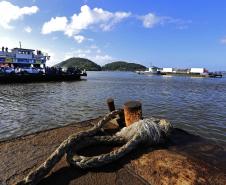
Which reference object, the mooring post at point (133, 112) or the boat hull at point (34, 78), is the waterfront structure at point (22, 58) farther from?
the mooring post at point (133, 112)

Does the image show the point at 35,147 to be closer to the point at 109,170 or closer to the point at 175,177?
the point at 109,170

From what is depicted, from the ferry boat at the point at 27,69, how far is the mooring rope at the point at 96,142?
41.6 m

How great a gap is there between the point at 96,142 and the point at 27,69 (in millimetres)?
47058

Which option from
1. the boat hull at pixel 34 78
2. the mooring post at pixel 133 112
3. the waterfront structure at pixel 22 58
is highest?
the waterfront structure at pixel 22 58

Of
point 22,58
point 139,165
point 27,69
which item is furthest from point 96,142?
point 22,58

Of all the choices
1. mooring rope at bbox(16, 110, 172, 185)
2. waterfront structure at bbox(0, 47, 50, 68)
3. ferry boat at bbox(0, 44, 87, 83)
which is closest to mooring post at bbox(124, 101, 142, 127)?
mooring rope at bbox(16, 110, 172, 185)

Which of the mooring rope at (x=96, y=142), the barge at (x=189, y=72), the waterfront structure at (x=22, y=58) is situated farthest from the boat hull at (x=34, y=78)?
the barge at (x=189, y=72)

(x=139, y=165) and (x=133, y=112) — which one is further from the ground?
(x=133, y=112)

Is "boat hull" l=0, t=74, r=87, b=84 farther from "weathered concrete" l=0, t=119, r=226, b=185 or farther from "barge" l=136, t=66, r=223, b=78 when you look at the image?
"barge" l=136, t=66, r=223, b=78

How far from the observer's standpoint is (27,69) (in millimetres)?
46875

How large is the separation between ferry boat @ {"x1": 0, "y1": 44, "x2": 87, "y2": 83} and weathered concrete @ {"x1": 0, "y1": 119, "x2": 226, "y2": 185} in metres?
41.0

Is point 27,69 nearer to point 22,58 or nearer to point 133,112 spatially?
point 22,58

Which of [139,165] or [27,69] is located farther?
[27,69]

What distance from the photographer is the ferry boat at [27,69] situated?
4238 cm
